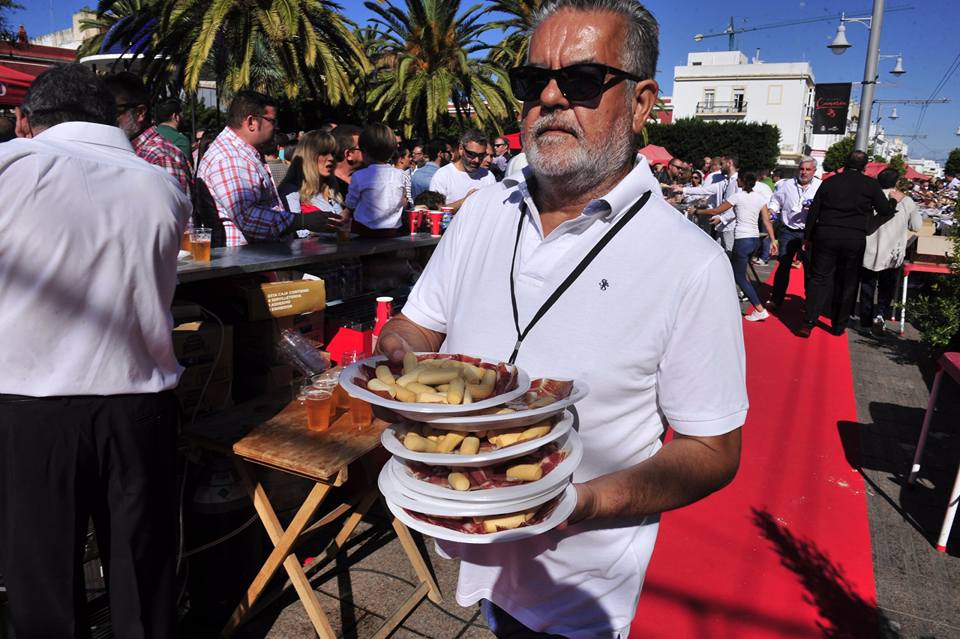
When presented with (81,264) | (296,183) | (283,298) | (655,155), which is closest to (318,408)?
(283,298)

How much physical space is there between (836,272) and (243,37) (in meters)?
11.8

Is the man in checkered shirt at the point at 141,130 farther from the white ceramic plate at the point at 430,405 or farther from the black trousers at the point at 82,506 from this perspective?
the white ceramic plate at the point at 430,405

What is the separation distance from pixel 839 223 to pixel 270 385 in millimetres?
7845

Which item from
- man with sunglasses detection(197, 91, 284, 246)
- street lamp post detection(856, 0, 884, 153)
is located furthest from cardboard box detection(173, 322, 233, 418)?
street lamp post detection(856, 0, 884, 153)

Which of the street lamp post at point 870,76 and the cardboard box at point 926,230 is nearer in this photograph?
the cardboard box at point 926,230

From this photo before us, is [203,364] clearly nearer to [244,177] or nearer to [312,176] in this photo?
[244,177]

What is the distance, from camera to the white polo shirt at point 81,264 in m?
2.12

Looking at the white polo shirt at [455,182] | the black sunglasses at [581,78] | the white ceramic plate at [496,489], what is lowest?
the white ceramic plate at [496,489]

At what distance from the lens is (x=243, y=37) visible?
13.4 meters

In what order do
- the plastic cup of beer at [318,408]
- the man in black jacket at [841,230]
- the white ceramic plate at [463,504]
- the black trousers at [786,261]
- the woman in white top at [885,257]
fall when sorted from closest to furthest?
1. the white ceramic plate at [463,504]
2. the plastic cup of beer at [318,408]
3. the man in black jacket at [841,230]
4. the woman in white top at [885,257]
5. the black trousers at [786,261]

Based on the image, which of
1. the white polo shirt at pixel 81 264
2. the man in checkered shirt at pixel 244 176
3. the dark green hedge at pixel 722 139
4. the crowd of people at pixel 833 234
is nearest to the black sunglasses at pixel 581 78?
the white polo shirt at pixel 81 264

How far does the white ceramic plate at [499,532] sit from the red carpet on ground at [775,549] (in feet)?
7.84

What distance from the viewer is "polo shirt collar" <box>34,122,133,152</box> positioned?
2.26 metres

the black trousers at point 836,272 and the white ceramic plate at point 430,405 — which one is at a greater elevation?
the white ceramic plate at point 430,405
